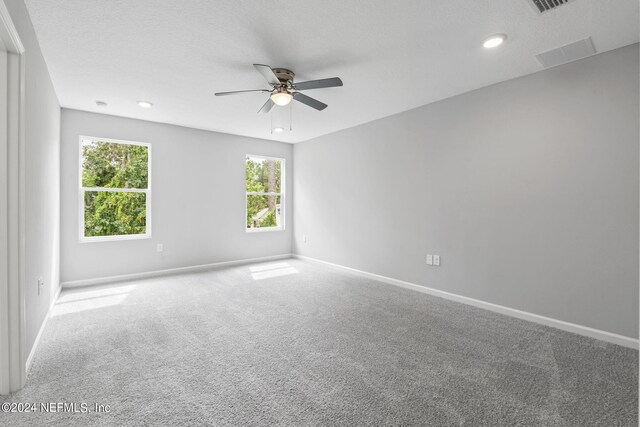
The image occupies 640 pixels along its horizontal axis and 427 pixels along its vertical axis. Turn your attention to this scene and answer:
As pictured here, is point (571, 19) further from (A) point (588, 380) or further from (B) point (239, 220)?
(B) point (239, 220)

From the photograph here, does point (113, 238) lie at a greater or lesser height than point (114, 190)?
lesser

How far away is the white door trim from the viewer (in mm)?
1773

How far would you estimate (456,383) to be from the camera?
1.97 metres

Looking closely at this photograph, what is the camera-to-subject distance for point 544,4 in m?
2.00

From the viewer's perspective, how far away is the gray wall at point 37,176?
2.14 metres

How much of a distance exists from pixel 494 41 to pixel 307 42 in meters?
1.49

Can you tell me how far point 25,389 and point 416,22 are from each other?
11.6 feet

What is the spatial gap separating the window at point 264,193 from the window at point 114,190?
176cm

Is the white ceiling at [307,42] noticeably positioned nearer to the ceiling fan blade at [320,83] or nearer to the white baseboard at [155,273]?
the ceiling fan blade at [320,83]

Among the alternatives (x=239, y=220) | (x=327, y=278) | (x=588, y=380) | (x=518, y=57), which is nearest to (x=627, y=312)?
(x=588, y=380)

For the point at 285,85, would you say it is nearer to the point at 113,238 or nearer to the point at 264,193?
the point at 264,193

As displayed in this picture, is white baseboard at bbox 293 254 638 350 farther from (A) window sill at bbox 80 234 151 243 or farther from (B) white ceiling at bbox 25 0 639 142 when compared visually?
(A) window sill at bbox 80 234 151 243

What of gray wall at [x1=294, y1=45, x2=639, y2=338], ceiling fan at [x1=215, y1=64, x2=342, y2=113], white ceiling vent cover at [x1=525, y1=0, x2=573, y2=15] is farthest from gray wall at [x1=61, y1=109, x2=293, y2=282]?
white ceiling vent cover at [x1=525, y1=0, x2=573, y2=15]

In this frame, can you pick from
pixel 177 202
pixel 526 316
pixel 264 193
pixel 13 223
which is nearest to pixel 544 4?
pixel 526 316
